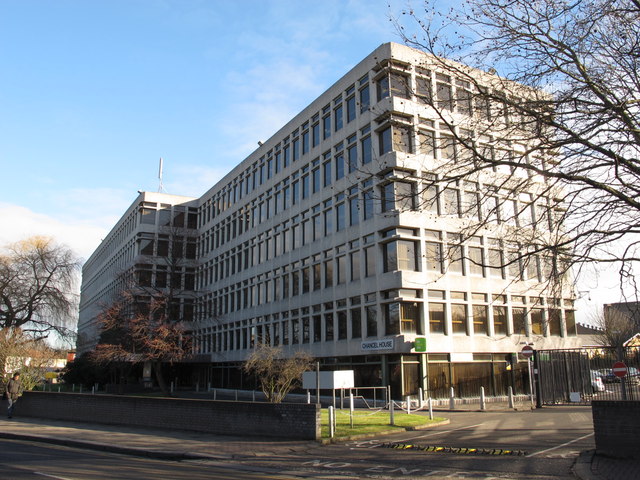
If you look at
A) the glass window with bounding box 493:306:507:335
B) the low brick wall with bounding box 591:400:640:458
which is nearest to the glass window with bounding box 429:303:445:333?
the glass window with bounding box 493:306:507:335

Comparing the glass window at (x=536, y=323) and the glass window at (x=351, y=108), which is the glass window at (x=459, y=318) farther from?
the glass window at (x=351, y=108)

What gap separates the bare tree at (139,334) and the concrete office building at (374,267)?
7.36 m

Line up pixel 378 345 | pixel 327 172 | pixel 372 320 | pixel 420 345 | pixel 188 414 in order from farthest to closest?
pixel 327 172, pixel 372 320, pixel 378 345, pixel 420 345, pixel 188 414

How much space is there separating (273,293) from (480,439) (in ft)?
93.7

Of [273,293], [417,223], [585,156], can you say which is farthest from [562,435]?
[273,293]

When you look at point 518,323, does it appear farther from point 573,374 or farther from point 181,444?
point 181,444

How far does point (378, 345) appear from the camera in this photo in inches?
1165

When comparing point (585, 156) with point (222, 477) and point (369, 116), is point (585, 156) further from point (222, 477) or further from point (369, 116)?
point (369, 116)

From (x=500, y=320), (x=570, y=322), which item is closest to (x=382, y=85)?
(x=500, y=320)

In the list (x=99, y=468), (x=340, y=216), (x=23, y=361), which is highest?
(x=340, y=216)

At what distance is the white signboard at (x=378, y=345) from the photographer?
29.0 meters

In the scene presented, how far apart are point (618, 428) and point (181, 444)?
1047 cm

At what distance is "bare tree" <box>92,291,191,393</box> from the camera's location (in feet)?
120

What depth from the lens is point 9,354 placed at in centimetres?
2578
